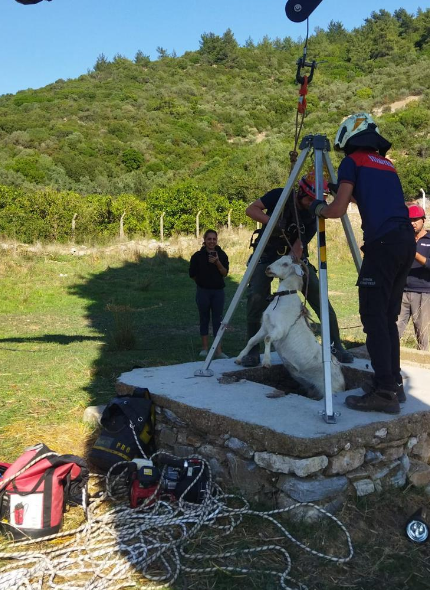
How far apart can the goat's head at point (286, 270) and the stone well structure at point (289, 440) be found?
0.91m

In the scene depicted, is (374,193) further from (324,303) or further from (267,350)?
(267,350)

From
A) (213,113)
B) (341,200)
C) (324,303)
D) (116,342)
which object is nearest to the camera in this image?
(341,200)

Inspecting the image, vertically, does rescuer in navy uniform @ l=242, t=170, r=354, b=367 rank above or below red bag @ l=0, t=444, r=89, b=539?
above

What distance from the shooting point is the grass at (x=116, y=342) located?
3.06 meters

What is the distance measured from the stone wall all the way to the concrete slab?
0.43 feet

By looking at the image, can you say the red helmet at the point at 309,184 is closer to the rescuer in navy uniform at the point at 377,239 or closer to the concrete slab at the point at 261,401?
the rescuer in navy uniform at the point at 377,239

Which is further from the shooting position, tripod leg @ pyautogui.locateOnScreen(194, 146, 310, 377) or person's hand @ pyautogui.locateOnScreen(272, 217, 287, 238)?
person's hand @ pyautogui.locateOnScreen(272, 217, 287, 238)

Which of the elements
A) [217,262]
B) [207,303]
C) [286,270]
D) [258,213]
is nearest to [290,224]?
[258,213]

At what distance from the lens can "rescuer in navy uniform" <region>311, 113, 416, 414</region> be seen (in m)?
3.72

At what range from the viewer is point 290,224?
16.9 feet

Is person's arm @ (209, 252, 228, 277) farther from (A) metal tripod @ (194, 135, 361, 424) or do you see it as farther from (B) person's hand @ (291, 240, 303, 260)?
(A) metal tripod @ (194, 135, 361, 424)

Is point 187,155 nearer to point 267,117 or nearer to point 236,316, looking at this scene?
point 267,117

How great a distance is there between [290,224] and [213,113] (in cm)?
5733

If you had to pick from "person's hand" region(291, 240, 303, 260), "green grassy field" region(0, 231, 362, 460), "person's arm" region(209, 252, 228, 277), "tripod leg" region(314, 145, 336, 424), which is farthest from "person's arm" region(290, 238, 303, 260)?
"person's arm" region(209, 252, 228, 277)
